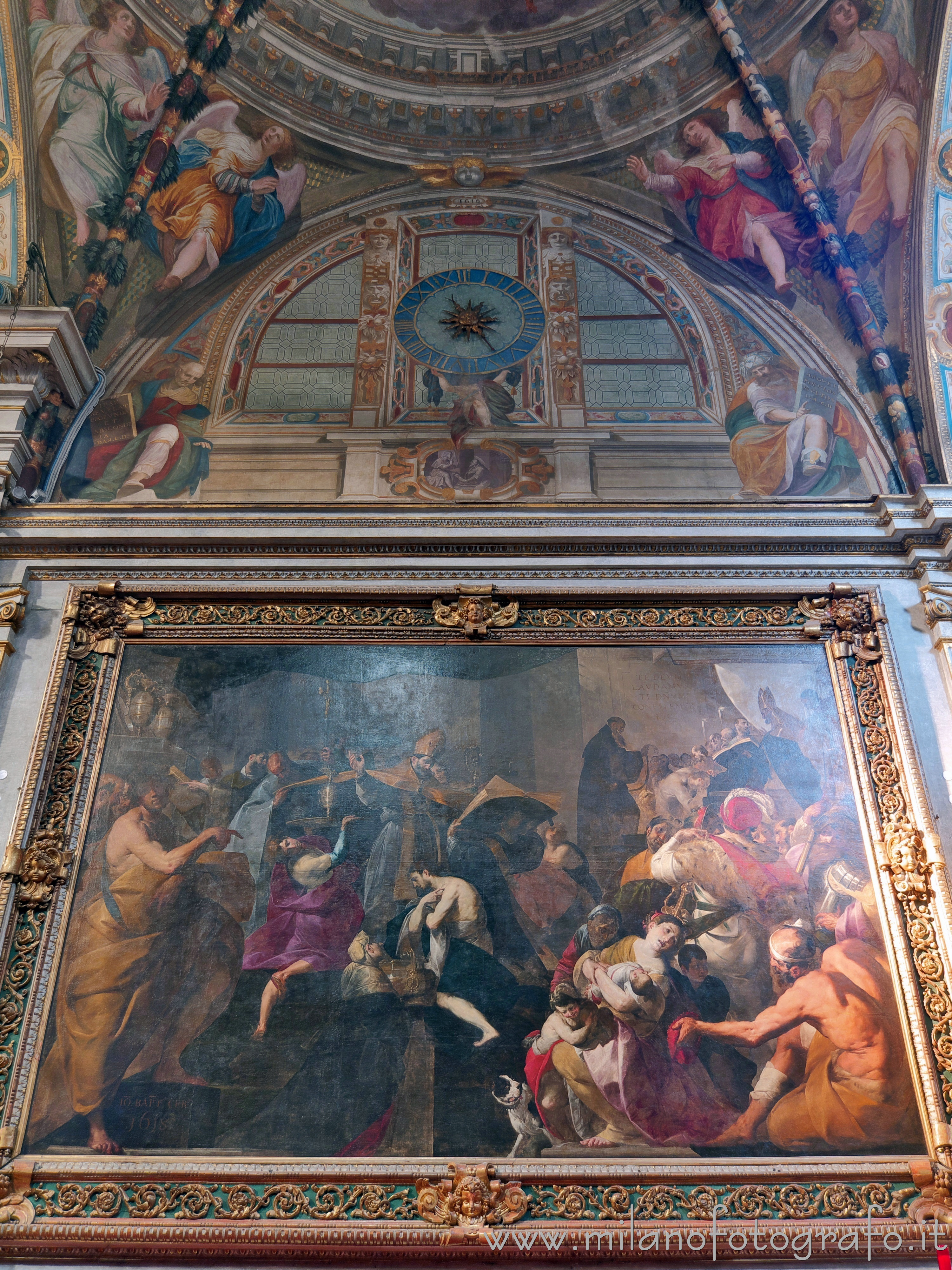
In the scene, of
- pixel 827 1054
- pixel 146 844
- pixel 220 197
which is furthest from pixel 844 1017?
pixel 220 197

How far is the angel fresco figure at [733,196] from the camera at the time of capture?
1103cm

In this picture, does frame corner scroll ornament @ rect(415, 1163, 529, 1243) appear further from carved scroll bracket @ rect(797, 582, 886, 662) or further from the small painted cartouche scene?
carved scroll bracket @ rect(797, 582, 886, 662)

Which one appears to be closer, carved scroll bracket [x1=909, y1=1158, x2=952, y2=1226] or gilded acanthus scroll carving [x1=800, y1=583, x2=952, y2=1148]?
carved scroll bracket [x1=909, y1=1158, x2=952, y2=1226]

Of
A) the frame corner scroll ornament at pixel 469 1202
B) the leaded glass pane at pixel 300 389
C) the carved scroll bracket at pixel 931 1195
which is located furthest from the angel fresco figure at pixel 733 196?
the frame corner scroll ornament at pixel 469 1202

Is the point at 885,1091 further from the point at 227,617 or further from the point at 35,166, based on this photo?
the point at 35,166

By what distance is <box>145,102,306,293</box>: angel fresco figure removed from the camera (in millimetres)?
11000

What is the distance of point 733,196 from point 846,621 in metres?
4.52

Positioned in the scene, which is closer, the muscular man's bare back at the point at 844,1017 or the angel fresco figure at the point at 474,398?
the muscular man's bare back at the point at 844,1017

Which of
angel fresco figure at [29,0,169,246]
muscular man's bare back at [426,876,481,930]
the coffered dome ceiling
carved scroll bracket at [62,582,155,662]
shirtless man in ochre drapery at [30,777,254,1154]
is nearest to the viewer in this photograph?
shirtless man in ochre drapery at [30,777,254,1154]

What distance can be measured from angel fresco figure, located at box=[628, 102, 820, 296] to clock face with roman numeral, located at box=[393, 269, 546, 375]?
5.91 ft

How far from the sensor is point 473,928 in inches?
320

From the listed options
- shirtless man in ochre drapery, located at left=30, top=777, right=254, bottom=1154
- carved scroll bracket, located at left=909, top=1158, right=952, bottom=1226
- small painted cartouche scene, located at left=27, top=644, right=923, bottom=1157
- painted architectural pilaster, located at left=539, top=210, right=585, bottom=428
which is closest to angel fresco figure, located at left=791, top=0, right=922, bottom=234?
painted architectural pilaster, located at left=539, top=210, right=585, bottom=428

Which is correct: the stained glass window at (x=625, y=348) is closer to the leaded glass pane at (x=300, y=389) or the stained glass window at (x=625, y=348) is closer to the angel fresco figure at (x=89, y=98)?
the leaded glass pane at (x=300, y=389)

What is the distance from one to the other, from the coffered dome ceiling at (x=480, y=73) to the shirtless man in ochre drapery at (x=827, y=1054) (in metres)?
7.93
